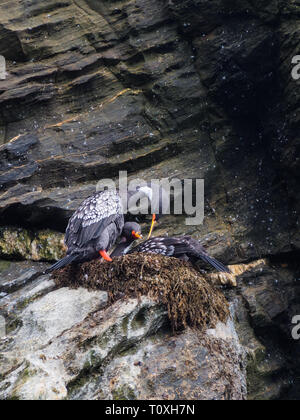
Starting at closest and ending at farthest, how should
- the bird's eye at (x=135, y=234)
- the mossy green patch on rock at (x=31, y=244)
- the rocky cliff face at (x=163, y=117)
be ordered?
the bird's eye at (x=135, y=234) → the mossy green patch on rock at (x=31, y=244) → the rocky cliff face at (x=163, y=117)

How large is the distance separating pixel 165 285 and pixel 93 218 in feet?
5.14

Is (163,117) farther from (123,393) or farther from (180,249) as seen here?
(123,393)

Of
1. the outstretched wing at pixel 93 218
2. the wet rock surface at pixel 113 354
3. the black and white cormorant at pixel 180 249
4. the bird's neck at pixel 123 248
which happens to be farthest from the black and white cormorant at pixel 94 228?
the wet rock surface at pixel 113 354

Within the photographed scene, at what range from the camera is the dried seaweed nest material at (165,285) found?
561cm

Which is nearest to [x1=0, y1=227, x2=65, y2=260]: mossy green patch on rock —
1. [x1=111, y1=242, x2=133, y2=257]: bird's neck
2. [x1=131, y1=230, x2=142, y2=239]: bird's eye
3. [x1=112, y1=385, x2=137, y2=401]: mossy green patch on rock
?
[x1=111, y1=242, x2=133, y2=257]: bird's neck

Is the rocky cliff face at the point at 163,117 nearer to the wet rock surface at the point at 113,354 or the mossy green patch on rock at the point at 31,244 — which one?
the mossy green patch on rock at the point at 31,244

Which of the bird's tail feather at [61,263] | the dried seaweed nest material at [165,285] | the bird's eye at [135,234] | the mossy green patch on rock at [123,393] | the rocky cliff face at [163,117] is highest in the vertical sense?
the rocky cliff face at [163,117]

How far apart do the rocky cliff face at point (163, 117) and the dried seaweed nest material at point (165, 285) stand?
165cm

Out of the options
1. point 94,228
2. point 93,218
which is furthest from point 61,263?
point 93,218

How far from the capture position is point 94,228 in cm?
649

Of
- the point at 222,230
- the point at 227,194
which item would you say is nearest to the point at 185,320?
the point at 222,230

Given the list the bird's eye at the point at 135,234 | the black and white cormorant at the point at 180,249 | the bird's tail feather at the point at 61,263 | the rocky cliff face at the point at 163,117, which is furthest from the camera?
the rocky cliff face at the point at 163,117

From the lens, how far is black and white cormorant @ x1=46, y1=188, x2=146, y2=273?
21.0ft

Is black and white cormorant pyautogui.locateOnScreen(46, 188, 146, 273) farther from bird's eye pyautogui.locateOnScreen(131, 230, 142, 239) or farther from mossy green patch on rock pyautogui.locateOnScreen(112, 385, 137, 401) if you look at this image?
mossy green patch on rock pyautogui.locateOnScreen(112, 385, 137, 401)
